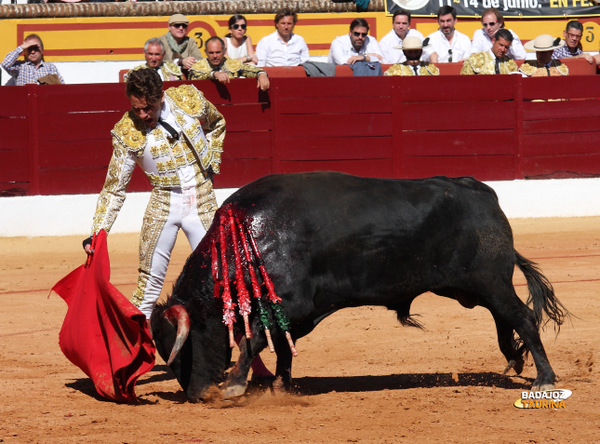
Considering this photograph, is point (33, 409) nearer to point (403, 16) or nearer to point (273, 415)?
point (273, 415)

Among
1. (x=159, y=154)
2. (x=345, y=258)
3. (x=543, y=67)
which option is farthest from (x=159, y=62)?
(x=345, y=258)

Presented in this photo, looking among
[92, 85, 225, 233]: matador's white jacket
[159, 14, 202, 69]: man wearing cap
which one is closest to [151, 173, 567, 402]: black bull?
[92, 85, 225, 233]: matador's white jacket

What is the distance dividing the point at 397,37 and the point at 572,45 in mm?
1789

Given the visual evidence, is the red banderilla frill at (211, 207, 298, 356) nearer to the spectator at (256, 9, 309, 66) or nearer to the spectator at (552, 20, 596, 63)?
the spectator at (256, 9, 309, 66)

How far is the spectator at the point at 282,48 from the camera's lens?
30.7 ft

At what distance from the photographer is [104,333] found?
13.4 feet

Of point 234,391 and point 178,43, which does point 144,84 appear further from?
point 178,43

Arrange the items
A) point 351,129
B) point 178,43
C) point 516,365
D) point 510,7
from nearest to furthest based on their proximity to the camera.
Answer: point 516,365, point 178,43, point 351,129, point 510,7

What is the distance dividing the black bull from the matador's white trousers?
33cm

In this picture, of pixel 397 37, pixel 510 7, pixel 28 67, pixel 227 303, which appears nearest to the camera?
pixel 227 303

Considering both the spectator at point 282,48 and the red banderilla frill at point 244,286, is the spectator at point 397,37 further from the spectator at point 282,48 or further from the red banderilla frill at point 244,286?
the red banderilla frill at point 244,286

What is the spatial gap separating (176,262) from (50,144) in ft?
7.30

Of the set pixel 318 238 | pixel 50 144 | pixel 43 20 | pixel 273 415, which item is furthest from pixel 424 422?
pixel 43 20

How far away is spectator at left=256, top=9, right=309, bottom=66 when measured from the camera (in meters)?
9.36
